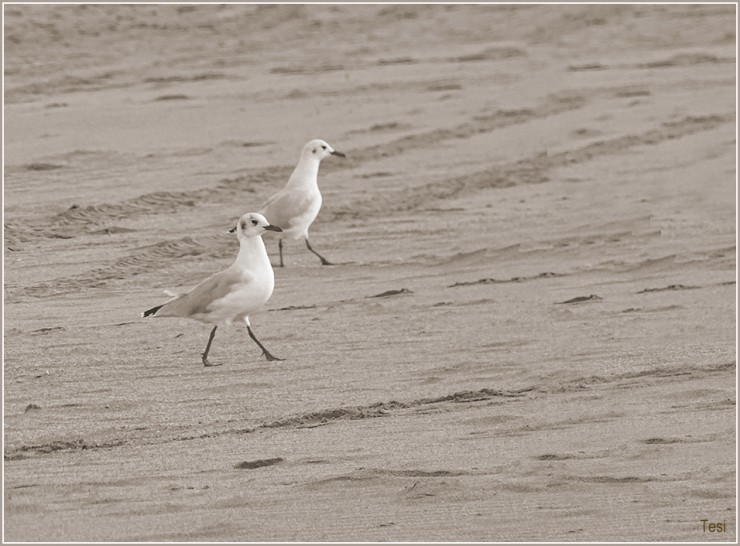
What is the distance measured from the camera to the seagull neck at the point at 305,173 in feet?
31.9

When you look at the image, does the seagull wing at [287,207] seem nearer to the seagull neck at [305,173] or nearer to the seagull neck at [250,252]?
the seagull neck at [305,173]

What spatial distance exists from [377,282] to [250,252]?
1.64 m

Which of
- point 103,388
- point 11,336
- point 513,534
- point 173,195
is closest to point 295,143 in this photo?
point 173,195

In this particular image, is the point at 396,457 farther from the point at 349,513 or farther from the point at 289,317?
the point at 289,317

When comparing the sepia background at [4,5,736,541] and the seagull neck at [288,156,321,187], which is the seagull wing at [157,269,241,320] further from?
the seagull neck at [288,156,321,187]

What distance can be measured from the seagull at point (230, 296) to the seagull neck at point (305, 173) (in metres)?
2.37

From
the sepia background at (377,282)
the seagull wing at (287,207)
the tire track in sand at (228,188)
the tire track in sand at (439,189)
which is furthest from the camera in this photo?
the tire track in sand at (228,188)

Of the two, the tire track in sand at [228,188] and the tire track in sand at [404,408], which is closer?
the tire track in sand at [404,408]

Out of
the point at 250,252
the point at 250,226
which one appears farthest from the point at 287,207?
the point at 250,252

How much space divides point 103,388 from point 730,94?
9.78 metres

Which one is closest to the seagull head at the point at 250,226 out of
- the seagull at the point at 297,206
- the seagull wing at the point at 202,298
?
the seagull wing at the point at 202,298

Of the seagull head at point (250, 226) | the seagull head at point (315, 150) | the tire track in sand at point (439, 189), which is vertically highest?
the seagull head at point (250, 226)

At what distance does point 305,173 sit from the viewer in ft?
32.0

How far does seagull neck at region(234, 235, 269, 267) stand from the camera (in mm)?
7348
